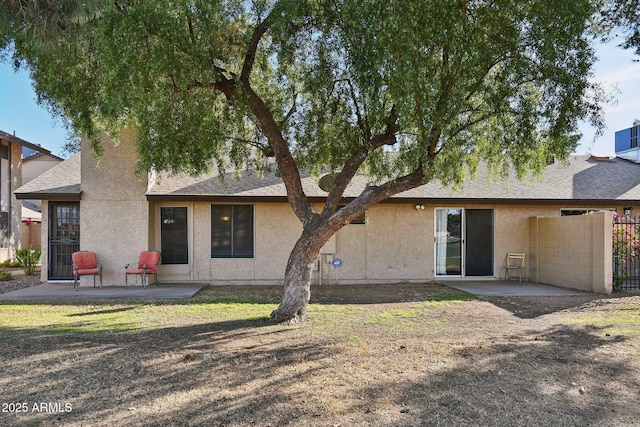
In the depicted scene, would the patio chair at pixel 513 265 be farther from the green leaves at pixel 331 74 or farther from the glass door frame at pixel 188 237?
the glass door frame at pixel 188 237

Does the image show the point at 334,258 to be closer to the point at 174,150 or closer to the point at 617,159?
the point at 174,150

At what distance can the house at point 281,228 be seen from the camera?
12.7m

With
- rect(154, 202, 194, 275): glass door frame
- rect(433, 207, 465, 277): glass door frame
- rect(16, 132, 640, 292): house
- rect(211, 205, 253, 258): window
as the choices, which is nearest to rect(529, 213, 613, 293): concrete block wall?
rect(16, 132, 640, 292): house

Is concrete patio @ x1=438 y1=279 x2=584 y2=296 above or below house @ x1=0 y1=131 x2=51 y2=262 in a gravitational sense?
below

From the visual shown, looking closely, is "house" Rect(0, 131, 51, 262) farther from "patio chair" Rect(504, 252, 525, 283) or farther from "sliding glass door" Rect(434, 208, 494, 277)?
"patio chair" Rect(504, 252, 525, 283)

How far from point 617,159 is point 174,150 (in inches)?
694

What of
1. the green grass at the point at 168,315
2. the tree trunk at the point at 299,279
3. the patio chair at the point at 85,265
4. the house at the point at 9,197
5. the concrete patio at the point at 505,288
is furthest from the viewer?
the house at the point at 9,197

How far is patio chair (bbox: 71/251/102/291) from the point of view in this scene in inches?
472

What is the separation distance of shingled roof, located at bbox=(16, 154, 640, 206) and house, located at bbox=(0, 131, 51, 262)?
6852 mm

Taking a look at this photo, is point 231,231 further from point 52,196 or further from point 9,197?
point 9,197

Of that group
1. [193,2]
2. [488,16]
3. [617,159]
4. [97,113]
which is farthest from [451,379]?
[617,159]

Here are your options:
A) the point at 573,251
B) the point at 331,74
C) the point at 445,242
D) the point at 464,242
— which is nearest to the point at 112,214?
the point at 331,74

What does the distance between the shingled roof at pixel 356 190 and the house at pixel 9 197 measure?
685cm

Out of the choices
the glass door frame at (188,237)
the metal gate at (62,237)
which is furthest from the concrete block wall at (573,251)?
the metal gate at (62,237)
